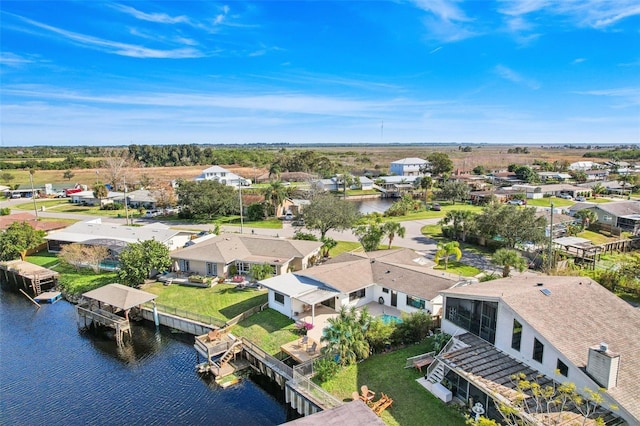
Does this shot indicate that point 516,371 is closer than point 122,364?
Yes

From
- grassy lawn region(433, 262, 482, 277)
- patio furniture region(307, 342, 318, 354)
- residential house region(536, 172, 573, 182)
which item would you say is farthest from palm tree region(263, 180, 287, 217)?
residential house region(536, 172, 573, 182)

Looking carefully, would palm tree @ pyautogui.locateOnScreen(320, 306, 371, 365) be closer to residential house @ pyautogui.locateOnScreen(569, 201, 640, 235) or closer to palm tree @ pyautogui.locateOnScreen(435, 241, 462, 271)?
palm tree @ pyautogui.locateOnScreen(435, 241, 462, 271)

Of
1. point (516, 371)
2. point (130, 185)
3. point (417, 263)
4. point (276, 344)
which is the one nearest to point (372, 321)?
point (276, 344)

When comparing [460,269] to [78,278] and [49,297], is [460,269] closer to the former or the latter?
[78,278]

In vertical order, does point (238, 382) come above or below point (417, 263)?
below

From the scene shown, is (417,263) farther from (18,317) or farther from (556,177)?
(556,177)

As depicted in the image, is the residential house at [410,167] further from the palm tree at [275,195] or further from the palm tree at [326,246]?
the palm tree at [326,246]
